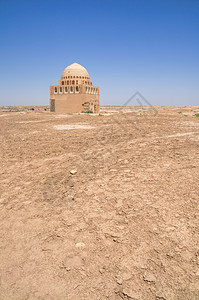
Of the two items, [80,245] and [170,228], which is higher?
[170,228]

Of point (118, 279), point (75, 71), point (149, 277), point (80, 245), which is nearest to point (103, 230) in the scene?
point (80, 245)

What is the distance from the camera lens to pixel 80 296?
1.80 m

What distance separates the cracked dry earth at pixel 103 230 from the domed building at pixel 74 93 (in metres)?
30.8

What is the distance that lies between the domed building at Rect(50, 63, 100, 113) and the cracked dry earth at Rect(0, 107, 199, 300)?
3076 centimetres

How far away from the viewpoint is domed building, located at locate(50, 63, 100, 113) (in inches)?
1340

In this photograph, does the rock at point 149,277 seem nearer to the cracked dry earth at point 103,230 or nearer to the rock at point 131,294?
the cracked dry earth at point 103,230

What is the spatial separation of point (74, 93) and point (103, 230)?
3377 centimetres

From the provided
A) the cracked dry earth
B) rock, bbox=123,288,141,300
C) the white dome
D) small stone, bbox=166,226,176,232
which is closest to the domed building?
the white dome

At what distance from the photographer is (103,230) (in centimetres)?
248

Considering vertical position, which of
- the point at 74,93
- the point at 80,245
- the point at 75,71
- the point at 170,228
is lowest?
the point at 80,245

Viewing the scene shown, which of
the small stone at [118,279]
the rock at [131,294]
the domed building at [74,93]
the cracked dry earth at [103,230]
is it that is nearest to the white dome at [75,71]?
the domed building at [74,93]

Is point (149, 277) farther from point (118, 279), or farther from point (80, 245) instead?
point (80, 245)

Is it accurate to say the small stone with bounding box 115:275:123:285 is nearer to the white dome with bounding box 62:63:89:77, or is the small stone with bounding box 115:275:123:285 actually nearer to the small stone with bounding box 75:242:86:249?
the small stone with bounding box 75:242:86:249

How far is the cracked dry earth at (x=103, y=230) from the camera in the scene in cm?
187
